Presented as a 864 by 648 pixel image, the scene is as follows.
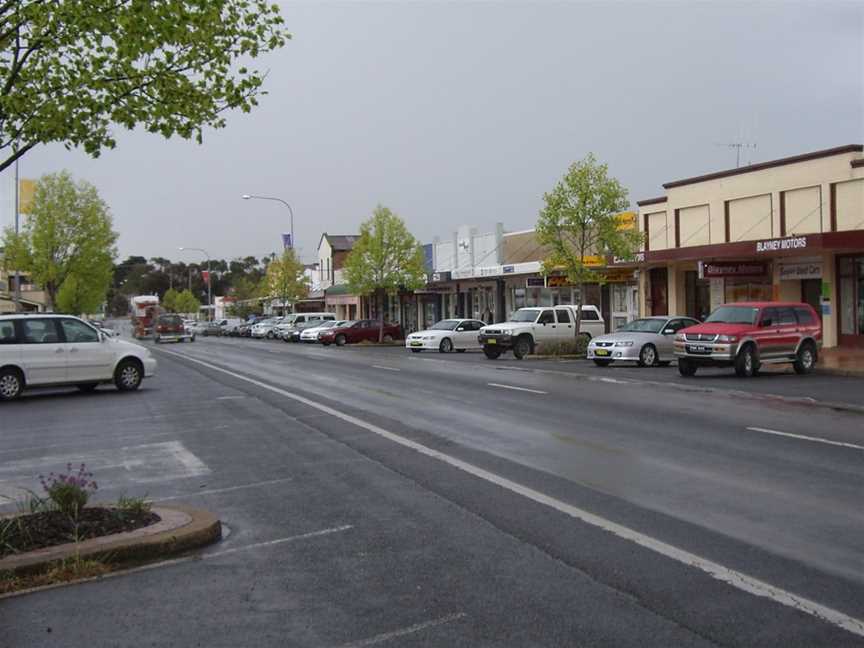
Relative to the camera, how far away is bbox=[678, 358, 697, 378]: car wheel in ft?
71.7

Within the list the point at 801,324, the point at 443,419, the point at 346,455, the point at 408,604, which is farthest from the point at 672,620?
the point at 801,324

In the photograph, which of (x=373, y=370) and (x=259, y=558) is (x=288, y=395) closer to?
(x=373, y=370)

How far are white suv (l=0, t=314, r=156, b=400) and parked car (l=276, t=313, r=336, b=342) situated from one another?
35.7m

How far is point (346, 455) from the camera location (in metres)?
10.5

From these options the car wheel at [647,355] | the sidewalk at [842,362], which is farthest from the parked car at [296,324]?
the sidewalk at [842,362]

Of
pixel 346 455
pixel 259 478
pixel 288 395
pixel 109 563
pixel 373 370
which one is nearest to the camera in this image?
pixel 109 563

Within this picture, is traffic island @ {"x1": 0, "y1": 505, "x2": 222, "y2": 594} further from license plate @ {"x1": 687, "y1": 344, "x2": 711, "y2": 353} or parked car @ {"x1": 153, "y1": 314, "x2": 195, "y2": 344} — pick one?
parked car @ {"x1": 153, "y1": 314, "x2": 195, "y2": 344}

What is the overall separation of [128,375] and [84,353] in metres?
1.28

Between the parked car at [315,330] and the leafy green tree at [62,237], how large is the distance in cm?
1252

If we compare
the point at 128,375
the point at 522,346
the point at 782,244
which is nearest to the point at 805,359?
the point at 782,244

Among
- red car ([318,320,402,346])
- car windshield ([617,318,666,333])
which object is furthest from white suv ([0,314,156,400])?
red car ([318,320,402,346])

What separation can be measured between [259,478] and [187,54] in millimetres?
4240

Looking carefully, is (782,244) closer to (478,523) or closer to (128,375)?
(128,375)

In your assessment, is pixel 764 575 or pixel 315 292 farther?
pixel 315 292
